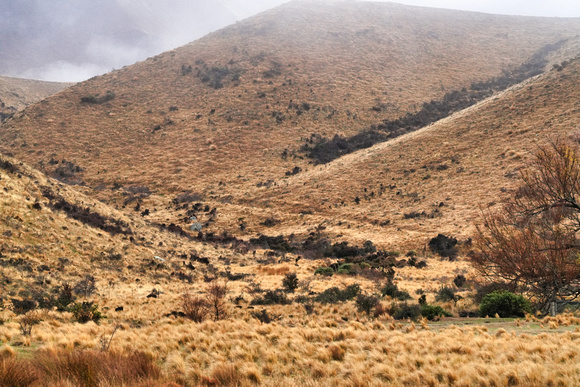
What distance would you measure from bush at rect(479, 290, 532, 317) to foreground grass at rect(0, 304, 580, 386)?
1803 mm

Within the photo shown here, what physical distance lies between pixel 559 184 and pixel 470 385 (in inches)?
291

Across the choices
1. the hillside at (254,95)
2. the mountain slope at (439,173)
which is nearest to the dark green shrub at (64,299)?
the mountain slope at (439,173)

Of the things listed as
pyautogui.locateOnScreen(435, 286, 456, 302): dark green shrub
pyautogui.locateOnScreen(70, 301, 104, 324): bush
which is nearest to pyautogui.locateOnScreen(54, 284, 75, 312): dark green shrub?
pyautogui.locateOnScreen(70, 301, 104, 324): bush

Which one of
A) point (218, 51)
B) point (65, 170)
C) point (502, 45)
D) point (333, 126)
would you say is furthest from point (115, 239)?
point (502, 45)

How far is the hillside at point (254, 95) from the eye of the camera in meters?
54.4

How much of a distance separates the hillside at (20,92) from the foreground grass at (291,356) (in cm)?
9300

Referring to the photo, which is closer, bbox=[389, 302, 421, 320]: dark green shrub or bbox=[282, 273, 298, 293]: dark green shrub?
bbox=[389, 302, 421, 320]: dark green shrub

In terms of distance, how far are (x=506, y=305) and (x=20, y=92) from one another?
128 meters

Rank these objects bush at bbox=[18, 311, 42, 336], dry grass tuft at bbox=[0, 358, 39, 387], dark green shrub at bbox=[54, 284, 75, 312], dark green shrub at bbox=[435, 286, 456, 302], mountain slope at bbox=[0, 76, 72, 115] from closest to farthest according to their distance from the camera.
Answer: dry grass tuft at bbox=[0, 358, 39, 387]
bush at bbox=[18, 311, 42, 336]
dark green shrub at bbox=[54, 284, 75, 312]
dark green shrub at bbox=[435, 286, 456, 302]
mountain slope at bbox=[0, 76, 72, 115]

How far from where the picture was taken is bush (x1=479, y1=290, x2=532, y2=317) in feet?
37.3

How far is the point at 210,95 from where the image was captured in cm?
7175

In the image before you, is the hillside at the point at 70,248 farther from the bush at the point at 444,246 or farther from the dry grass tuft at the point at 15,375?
the bush at the point at 444,246

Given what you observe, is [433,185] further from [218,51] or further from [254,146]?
[218,51]

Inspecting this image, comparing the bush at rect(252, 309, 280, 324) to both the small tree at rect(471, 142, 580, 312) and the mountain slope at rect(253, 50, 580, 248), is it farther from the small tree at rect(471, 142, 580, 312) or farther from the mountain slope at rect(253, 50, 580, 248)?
the mountain slope at rect(253, 50, 580, 248)
